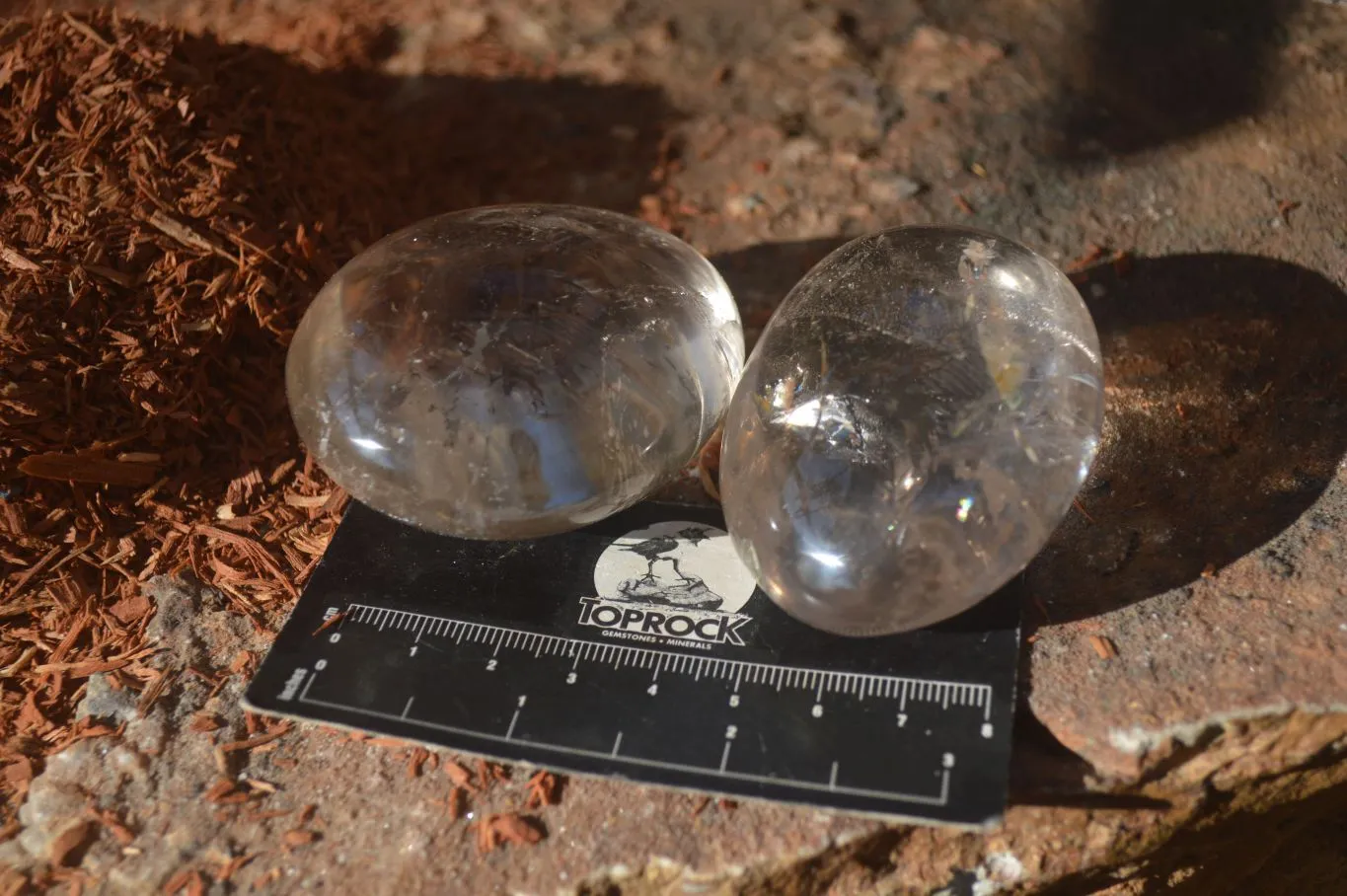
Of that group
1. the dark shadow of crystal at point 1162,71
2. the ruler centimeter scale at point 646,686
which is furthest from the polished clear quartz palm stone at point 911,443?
the dark shadow of crystal at point 1162,71

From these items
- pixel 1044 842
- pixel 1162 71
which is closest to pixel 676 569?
pixel 1044 842

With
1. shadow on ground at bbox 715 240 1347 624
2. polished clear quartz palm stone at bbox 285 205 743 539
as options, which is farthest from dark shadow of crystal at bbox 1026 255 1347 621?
polished clear quartz palm stone at bbox 285 205 743 539

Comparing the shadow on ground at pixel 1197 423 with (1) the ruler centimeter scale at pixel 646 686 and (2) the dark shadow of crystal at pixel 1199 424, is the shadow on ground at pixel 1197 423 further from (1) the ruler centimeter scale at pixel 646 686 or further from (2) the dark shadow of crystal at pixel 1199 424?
(1) the ruler centimeter scale at pixel 646 686

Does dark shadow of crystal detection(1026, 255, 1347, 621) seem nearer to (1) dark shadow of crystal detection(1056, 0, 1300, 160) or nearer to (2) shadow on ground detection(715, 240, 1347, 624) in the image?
(2) shadow on ground detection(715, 240, 1347, 624)

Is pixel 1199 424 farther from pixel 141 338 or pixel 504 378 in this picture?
pixel 141 338

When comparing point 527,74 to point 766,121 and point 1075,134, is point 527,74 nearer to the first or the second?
point 766,121

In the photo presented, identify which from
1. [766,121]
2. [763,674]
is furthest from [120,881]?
[766,121]
